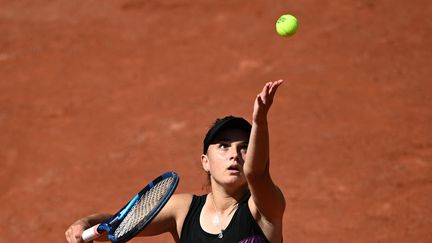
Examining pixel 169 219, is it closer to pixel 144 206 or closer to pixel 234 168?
pixel 144 206

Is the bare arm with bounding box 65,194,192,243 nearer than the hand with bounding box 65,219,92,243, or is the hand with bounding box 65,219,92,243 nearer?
the hand with bounding box 65,219,92,243

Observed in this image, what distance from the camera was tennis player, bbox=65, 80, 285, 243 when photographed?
3932mm

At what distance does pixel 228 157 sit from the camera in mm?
4410

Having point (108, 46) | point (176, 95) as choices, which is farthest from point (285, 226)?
point (108, 46)

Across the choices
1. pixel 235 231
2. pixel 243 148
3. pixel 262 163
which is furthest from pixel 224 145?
pixel 262 163

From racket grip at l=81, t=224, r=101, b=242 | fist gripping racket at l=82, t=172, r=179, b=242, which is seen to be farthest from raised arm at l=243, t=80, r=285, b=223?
racket grip at l=81, t=224, r=101, b=242

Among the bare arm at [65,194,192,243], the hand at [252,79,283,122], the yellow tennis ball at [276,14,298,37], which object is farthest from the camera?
the yellow tennis ball at [276,14,298,37]

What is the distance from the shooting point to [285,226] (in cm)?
784

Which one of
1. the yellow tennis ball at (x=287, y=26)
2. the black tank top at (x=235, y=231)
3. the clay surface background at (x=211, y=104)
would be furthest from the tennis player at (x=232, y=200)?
the clay surface background at (x=211, y=104)

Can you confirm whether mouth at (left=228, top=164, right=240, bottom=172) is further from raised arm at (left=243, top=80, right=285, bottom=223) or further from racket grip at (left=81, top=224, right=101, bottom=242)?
racket grip at (left=81, top=224, right=101, bottom=242)

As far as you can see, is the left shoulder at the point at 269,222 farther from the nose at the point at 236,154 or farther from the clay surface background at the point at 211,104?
the clay surface background at the point at 211,104

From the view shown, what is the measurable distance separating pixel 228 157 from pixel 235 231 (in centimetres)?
41

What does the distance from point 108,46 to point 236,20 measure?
69.6 inches

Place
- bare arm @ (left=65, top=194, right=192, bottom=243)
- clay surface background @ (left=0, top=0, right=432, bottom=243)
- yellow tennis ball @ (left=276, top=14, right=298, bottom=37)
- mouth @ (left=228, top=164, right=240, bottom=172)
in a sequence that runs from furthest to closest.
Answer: clay surface background @ (left=0, top=0, right=432, bottom=243) < yellow tennis ball @ (left=276, top=14, right=298, bottom=37) < bare arm @ (left=65, top=194, right=192, bottom=243) < mouth @ (left=228, top=164, right=240, bottom=172)
